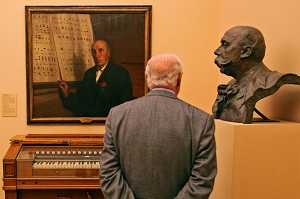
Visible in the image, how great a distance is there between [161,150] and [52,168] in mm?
1656

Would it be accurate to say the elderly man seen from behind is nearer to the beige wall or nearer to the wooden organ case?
the wooden organ case

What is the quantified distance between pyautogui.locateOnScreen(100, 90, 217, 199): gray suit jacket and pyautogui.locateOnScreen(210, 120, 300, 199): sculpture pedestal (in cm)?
47

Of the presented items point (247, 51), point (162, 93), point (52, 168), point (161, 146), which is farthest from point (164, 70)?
point (52, 168)

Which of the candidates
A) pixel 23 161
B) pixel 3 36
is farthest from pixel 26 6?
pixel 23 161

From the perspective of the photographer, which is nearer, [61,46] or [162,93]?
[162,93]

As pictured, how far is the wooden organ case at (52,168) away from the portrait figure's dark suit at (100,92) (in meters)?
0.50

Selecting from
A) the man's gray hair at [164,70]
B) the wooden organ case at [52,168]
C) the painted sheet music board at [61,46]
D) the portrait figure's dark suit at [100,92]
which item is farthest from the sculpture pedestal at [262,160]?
the painted sheet music board at [61,46]

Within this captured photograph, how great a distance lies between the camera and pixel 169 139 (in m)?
1.74

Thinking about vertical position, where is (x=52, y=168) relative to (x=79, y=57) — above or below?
below

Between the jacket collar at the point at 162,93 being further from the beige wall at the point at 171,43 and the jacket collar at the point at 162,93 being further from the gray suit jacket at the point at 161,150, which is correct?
the beige wall at the point at 171,43

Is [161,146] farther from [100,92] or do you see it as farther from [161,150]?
[100,92]

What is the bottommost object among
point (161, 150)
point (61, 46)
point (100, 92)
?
point (161, 150)

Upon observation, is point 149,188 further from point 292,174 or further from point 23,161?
point 23,161

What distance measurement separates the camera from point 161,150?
1.74 m
